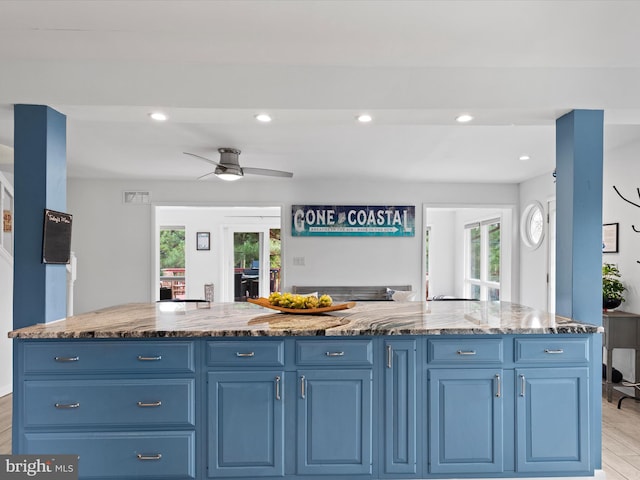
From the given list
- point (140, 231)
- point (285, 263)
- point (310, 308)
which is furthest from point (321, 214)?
point (310, 308)

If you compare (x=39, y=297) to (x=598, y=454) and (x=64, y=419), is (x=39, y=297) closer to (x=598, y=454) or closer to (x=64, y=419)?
(x=64, y=419)

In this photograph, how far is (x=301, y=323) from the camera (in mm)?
2389

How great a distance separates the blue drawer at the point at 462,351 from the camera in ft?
7.41

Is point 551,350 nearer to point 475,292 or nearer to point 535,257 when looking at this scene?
Answer: point 535,257

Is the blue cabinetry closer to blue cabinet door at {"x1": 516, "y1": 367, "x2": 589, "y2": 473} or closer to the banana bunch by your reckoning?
blue cabinet door at {"x1": 516, "y1": 367, "x2": 589, "y2": 473}

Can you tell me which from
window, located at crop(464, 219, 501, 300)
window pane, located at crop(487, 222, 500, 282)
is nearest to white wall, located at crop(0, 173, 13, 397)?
window, located at crop(464, 219, 501, 300)

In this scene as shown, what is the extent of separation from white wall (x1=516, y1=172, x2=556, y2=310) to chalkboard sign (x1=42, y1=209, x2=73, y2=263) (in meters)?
5.22

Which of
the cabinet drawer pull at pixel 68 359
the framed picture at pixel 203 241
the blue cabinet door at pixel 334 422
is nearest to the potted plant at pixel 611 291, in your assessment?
the blue cabinet door at pixel 334 422

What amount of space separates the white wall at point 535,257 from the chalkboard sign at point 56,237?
17.1 feet

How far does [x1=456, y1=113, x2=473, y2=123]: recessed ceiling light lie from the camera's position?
2.58 m

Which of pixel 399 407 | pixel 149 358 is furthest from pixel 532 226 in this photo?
pixel 149 358

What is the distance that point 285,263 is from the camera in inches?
243

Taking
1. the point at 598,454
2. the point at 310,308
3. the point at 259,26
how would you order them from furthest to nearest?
the point at 310,308 < the point at 598,454 < the point at 259,26

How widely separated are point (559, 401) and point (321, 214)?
4251 mm
